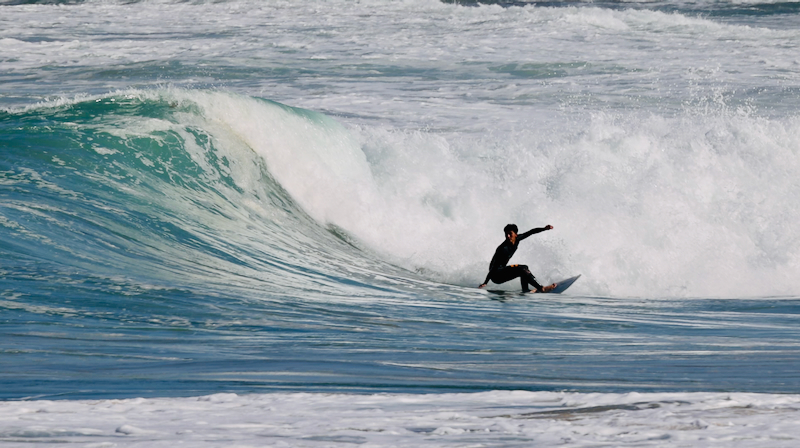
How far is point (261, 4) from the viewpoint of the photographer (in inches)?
1575

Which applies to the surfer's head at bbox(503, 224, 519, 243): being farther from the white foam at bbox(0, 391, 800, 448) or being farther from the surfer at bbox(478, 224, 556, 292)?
the white foam at bbox(0, 391, 800, 448)

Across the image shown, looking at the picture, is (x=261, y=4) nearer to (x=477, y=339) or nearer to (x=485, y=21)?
(x=485, y=21)

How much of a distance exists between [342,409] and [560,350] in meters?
2.11

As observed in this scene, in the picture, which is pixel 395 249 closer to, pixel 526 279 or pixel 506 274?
pixel 506 274

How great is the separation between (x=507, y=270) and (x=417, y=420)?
18.2ft

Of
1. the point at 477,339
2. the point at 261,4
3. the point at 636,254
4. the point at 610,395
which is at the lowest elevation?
the point at 636,254

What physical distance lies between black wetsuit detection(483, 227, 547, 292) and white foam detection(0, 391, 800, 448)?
194 inches

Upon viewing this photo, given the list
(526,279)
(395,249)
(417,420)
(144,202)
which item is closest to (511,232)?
(526,279)

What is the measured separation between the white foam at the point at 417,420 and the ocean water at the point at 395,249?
0.02 metres

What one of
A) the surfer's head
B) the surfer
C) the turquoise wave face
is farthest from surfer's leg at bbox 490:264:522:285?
the turquoise wave face

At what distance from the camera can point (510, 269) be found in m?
9.34

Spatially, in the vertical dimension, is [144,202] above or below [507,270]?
above

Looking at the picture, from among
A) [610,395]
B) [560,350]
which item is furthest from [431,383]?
[560,350]

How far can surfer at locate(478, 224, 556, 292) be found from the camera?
9281mm
